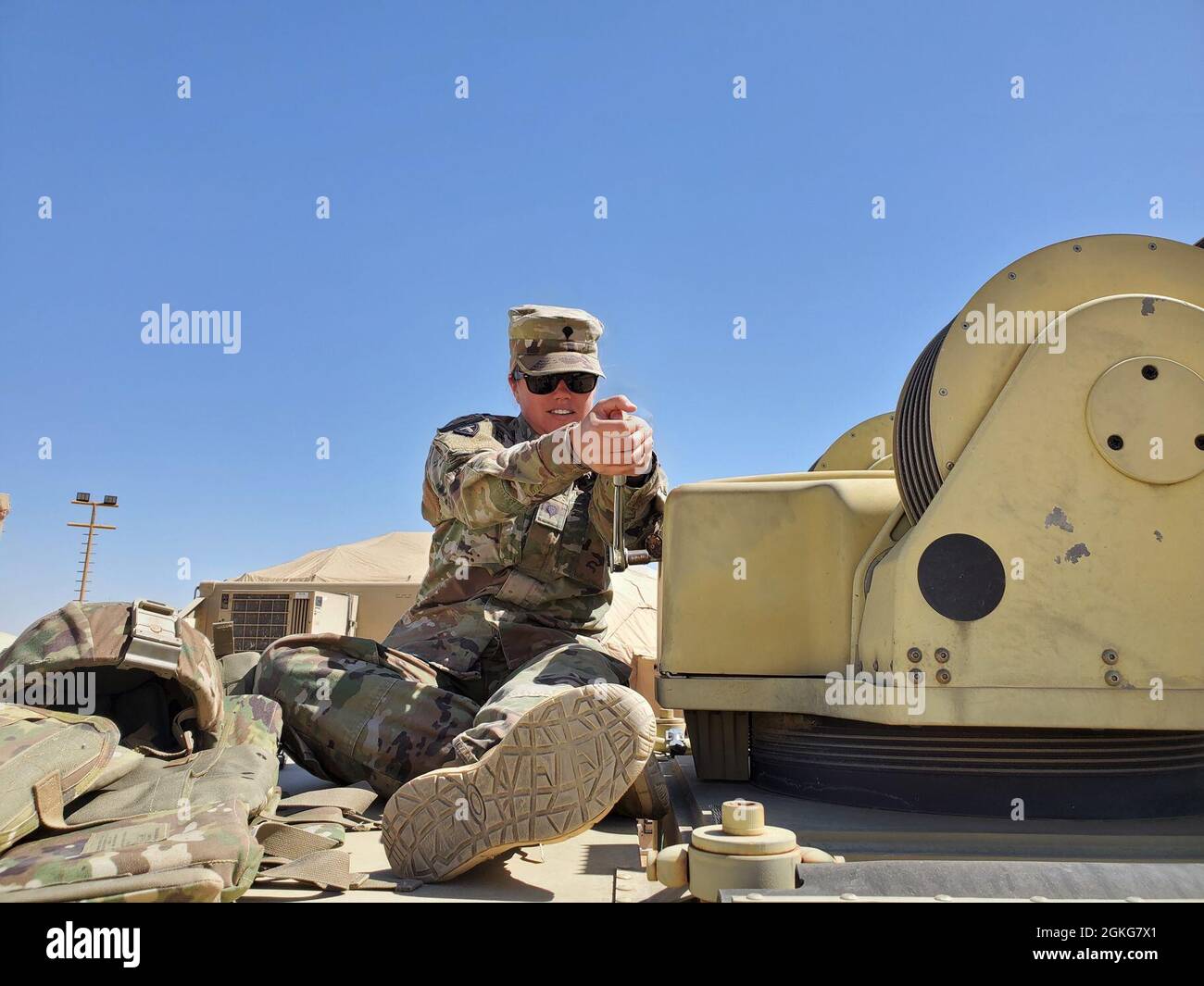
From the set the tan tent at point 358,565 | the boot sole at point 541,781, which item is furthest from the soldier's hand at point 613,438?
the tan tent at point 358,565

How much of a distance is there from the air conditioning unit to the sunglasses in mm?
7013

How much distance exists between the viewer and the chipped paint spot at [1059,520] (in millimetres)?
2178

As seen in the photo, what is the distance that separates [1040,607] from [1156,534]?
303mm

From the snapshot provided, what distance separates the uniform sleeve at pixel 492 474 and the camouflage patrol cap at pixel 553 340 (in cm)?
33

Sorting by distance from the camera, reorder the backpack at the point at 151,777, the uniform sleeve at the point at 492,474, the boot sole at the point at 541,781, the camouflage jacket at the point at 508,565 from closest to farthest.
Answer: the backpack at the point at 151,777 → the boot sole at the point at 541,781 → the uniform sleeve at the point at 492,474 → the camouflage jacket at the point at 508,565

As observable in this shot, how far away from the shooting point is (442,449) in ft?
11.3

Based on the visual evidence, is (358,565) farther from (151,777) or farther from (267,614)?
(151,777)

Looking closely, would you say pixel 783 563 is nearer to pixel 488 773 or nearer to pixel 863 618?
pixel 863 618

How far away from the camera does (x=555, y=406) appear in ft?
12.3

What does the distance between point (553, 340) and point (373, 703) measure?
58.0 inches

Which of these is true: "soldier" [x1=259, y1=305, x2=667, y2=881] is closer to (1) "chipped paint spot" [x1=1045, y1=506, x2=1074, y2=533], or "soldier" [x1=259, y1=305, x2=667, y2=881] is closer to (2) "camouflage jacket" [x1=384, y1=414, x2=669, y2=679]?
(2) "camouflage jacket" [x1=384, y1=414, x2=669, y2=679]

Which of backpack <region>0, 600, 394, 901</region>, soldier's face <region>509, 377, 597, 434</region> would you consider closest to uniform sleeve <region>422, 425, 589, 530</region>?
soldier's face <region>509, 377, 597, 434</region>

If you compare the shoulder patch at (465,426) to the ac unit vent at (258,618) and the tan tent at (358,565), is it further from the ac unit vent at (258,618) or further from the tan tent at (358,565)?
the tan tent at (358,565)
